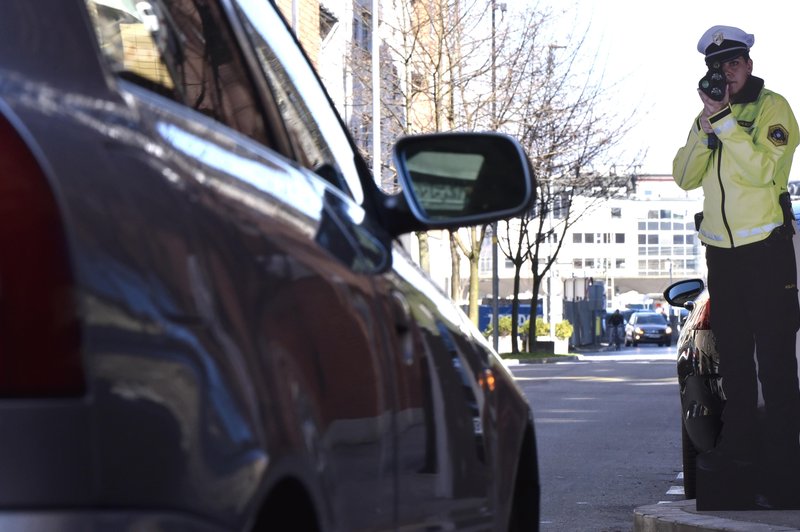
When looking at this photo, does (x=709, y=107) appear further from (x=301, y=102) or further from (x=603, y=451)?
(x=603, y=451)

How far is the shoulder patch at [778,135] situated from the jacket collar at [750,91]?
15 cm

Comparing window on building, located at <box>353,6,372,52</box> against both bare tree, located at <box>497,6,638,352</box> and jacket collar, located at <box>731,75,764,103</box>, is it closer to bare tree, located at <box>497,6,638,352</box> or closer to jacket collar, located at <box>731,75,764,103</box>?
bare tree, located at <box>497,6,638,352</box>

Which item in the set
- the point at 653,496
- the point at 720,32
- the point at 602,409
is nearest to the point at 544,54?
the point at 602,409

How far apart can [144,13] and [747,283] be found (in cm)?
476

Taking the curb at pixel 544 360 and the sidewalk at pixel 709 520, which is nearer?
the sidewalk at pixel 709 520

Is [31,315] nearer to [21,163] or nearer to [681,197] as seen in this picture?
[21,163]

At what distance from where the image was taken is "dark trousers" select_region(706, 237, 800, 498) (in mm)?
6699

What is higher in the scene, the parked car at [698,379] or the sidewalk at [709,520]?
the parked car at [698,379]

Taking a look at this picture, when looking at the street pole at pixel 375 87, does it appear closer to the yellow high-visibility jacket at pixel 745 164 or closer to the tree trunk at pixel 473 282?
the tree trunk at pixel 473 282

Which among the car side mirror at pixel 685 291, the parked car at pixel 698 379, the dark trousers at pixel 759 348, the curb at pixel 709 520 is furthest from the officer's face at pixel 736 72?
the car side mirror at pixel 685 291

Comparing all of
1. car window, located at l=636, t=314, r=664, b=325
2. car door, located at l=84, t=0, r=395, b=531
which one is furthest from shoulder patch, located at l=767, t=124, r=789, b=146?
car window, located at l=636, t=314, r=664, b=325

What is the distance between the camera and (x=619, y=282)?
547 feet

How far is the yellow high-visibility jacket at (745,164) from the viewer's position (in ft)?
22.1

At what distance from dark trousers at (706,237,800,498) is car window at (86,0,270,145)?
4365 millimetres
